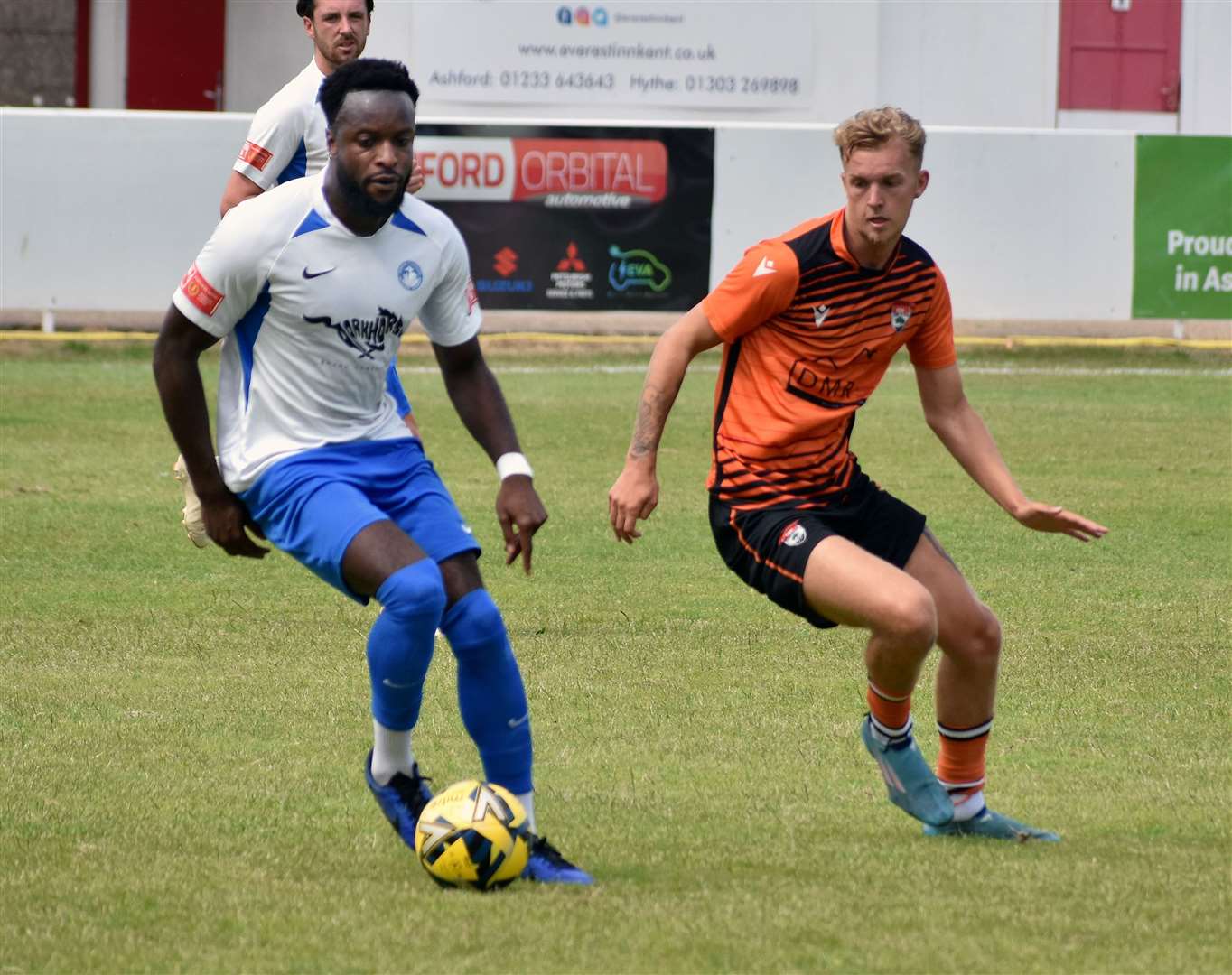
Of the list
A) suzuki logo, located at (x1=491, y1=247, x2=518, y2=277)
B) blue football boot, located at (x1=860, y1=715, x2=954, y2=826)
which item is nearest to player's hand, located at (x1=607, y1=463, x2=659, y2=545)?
blue football boot, located at (x1=860, y1=715, x2=954, y2=826)

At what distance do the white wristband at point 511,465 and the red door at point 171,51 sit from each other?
2136 cm

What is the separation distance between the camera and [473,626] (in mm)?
5102

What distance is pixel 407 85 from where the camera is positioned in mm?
5281

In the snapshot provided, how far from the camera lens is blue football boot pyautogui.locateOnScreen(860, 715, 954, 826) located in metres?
5.60

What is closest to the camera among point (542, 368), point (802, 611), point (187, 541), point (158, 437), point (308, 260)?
point (308, 260)

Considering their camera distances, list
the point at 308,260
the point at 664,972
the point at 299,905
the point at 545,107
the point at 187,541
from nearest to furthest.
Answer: the point at 664,972
the point at 299,905
the point at 308,260
the point at 187,541
the point at 545,107

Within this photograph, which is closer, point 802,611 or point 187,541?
point 802,611

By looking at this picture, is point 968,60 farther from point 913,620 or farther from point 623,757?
point 913,620

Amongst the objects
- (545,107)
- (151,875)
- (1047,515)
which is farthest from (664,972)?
(545,107)

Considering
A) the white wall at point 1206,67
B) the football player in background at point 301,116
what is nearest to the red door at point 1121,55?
the white wall at point 1206,67

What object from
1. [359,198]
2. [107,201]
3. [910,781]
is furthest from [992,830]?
[107,201]

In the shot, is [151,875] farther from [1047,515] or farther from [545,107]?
[545,107]

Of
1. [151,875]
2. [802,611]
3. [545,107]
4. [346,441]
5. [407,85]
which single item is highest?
[545,107]

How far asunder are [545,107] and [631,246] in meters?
6.16
